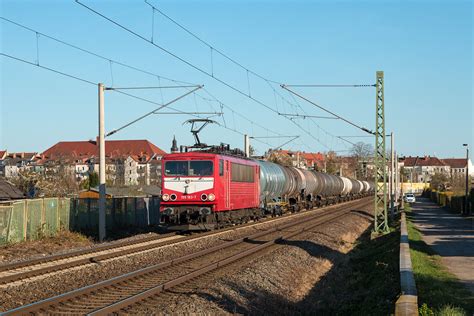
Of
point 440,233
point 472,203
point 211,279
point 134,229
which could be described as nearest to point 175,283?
point 211,279

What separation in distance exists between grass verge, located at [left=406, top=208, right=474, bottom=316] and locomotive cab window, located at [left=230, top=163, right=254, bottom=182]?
37.4ft

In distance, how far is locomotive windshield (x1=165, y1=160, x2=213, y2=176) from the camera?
86.7ft

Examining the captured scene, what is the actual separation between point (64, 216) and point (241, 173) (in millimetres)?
8126

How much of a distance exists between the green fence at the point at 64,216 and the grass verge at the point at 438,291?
1430 centimetres

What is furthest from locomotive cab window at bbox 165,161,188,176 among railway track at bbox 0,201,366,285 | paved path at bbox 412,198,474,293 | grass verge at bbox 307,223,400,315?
paved path at bbox 412,198,474,293

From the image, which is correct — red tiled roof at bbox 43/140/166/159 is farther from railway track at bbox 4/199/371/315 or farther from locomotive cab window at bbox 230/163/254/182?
railway track at bbox 4/199/371/315

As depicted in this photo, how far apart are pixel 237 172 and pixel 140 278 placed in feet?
50.2

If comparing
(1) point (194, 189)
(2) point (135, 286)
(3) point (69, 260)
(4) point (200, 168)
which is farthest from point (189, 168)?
(2) point (135, 286)

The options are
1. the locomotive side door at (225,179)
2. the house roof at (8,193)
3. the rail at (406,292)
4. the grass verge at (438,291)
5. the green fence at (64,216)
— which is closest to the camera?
the rail at (406,292)

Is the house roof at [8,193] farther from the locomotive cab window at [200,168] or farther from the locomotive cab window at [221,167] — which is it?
the locomotive cab window at [221,167]

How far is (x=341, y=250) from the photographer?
25500mm

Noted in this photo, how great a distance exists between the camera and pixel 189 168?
1052 inches

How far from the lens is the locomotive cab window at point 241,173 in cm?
2903

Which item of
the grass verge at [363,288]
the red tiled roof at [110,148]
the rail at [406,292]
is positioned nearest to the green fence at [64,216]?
the grass verge at [363,288]
